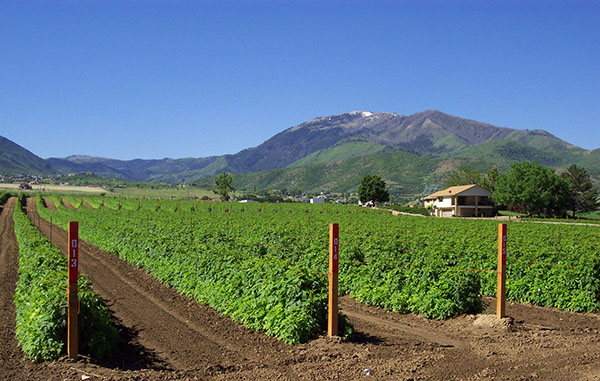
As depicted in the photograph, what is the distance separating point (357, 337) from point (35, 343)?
5.70m

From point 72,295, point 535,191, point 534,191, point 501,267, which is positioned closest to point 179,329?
point 72,295

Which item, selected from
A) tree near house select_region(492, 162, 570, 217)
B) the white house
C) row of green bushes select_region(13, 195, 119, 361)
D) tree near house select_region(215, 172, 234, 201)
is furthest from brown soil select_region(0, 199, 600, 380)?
tree near house select_region(215, 172, 234, 201)

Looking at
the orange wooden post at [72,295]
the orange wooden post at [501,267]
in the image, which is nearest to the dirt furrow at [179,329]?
the orange wooden post at [72,295]

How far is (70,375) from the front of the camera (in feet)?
25.0

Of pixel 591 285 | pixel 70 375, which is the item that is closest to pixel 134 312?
pixel 70 375

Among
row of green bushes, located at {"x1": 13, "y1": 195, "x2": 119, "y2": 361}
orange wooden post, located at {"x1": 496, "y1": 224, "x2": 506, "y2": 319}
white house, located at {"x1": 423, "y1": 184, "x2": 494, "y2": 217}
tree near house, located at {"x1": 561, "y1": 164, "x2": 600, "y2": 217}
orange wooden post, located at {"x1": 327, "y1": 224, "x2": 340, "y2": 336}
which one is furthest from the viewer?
tree near house, located at {"x1": 561, "y1": 164, "x2": 600, "y2": 217}

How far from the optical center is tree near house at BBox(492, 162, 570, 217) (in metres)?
86.8

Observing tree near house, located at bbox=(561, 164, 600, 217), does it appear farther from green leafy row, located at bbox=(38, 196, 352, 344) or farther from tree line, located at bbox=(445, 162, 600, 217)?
green leafy row, located at bbox=(38, 196, 352, 344)

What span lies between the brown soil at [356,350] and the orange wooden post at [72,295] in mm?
272

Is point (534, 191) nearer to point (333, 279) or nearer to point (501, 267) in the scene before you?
point (501, 267)

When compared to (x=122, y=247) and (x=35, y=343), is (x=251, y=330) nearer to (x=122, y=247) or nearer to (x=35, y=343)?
(x=35, y=343)

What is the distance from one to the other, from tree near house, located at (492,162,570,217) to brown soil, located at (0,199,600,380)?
81.0 m

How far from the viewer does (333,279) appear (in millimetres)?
9320

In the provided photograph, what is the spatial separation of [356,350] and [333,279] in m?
1.30
